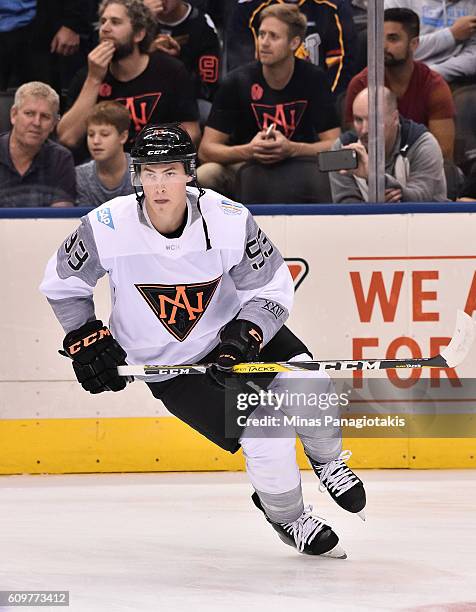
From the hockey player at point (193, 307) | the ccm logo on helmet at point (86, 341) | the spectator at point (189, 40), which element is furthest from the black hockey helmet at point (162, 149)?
the spectator at point (189, 40)

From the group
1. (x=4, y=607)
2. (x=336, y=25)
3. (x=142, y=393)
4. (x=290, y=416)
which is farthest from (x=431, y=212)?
(x=4, y=607)

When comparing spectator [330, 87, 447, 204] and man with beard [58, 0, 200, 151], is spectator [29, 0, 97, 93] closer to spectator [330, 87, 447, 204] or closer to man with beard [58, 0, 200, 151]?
man with beard [58, 0, 200, 151]

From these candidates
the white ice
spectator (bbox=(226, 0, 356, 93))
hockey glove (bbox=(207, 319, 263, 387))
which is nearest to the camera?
the white ice

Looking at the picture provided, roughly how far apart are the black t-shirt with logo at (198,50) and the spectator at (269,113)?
7 cm

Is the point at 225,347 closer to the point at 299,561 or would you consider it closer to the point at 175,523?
the point at 299,561

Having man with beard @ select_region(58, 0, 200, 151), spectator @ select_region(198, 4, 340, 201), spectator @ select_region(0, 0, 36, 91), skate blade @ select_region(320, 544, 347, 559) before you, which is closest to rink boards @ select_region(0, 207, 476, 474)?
spectator @ select_region(198, 4, 340, 201)

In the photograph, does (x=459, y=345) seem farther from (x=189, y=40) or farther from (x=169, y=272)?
(x=189, y=40)

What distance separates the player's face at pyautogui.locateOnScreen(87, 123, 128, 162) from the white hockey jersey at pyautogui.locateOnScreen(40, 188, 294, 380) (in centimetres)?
144

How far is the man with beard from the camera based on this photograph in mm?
4781

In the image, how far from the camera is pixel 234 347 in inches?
125

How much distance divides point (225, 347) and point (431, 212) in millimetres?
1781

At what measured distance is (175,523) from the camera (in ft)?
12.8

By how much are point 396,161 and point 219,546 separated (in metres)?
1.90

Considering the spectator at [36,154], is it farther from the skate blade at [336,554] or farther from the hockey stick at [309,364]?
the skate blade at [336,554]
